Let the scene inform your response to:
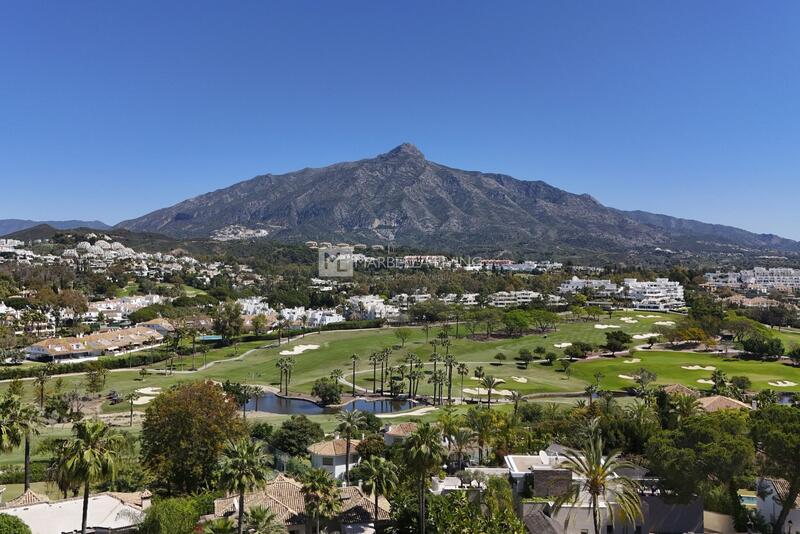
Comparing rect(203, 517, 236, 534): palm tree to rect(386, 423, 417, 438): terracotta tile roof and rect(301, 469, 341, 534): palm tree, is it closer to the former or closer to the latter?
rect(301, 469, 341, 534): palm tree

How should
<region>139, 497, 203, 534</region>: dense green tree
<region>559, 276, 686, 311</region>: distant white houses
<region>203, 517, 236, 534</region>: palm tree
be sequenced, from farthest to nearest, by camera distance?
1. <region>559, 276, 686, 311</region>: distant white houses
2. <region>139, 497, 203, 534</region>: dense green tree
3. <region>203, 517, 236, 534</region>: palm tree

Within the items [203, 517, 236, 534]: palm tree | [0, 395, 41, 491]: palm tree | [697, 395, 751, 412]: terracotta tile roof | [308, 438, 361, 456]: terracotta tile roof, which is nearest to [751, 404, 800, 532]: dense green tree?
[697, 395, 751, 412]: terracotta tile roof

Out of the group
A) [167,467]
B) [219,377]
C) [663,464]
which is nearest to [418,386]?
[219,377]

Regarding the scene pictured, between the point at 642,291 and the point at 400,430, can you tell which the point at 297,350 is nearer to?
the point at 400,430

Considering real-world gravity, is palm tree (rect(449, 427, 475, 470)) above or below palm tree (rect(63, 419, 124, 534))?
below

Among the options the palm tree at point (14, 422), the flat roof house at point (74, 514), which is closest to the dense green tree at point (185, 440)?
the flat roof house at point (74, 514)
